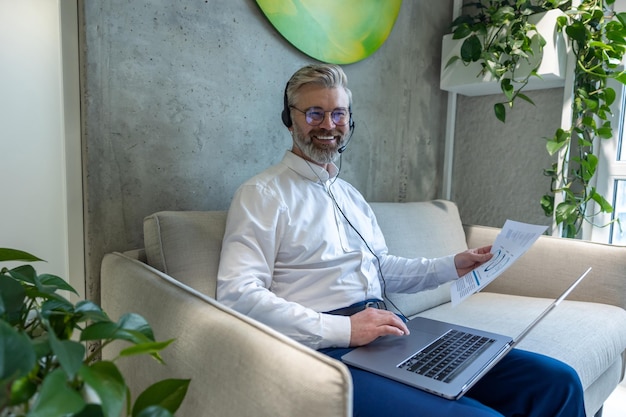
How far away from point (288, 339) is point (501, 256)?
0.72 meters

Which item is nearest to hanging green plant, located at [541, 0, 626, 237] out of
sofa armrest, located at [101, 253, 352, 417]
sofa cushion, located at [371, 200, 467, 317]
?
sofa cushion, located at [371, 200, 467, 317]

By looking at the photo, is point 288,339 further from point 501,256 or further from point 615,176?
point 615,176

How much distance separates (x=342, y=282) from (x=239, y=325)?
0.49 meters

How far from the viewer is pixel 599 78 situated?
186cm

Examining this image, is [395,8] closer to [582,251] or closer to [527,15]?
[527,15]

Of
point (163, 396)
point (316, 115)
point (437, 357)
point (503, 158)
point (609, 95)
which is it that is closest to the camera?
point (163, 396)

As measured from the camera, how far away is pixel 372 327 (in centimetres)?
95

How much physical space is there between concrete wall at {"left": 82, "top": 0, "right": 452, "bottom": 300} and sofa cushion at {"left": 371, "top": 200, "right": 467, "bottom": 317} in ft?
1.03

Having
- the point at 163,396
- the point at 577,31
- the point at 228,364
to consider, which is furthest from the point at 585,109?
the point at 163,396

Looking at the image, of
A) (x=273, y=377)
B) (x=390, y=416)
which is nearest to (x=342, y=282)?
(x=390, y=416)

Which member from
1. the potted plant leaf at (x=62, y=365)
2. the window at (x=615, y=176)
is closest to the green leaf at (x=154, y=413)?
the potted plant leaf at (x=62, y=365)

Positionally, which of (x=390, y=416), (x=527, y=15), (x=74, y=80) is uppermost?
(x=527, y=15)

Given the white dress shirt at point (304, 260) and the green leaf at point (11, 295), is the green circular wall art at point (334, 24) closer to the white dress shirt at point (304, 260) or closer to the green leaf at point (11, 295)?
the white dress shirt at point (304, 260)

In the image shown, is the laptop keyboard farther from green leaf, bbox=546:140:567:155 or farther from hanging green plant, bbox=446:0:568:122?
hanging green plant, bbox=446:0:568:122
